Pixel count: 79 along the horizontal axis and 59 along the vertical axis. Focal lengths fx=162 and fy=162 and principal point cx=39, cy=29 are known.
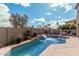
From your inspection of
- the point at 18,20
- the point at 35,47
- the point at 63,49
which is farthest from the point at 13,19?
the point at 63,49

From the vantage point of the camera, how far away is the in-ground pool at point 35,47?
141 inches

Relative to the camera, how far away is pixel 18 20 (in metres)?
3.70

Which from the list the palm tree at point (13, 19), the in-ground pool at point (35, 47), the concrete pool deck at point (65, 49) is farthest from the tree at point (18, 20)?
the concrete pool deck at point (65, 49)

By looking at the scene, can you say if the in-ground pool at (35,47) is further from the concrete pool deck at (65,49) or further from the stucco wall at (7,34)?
the stucco wall at (7,34)

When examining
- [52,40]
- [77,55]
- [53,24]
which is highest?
[53,24]

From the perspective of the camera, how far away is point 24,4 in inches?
141

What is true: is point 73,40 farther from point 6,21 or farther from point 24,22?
point 6,21

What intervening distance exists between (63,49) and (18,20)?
121cm

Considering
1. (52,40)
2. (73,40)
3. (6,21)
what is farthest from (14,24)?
(73,40)

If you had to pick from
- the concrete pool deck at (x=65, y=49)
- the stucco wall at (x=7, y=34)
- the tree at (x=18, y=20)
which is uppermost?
the tree at (x=18, y=20)

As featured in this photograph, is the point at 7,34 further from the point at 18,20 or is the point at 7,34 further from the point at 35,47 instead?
Result: the point at 35,47

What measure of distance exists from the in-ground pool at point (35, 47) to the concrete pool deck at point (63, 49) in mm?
78

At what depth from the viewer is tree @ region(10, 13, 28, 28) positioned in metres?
3.61

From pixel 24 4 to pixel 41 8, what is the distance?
0.39m
